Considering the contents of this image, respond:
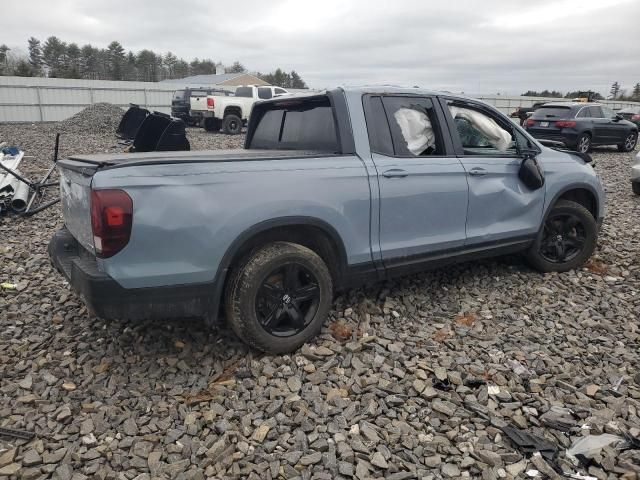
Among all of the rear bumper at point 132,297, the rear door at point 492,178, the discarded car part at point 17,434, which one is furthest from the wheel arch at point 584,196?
the discarded car part at point 17,434

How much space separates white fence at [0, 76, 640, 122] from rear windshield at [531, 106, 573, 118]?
10410 millimetres

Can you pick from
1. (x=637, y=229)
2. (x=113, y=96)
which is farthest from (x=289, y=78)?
(x=637, y=229)

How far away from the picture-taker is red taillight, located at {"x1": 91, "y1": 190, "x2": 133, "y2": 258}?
8.70 feet

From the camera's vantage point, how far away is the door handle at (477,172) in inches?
159

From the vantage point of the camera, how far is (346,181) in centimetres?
336

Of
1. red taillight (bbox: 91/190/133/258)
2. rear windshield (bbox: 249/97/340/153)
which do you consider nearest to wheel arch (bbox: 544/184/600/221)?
rear windshield (bbox: 249/97/340/153)

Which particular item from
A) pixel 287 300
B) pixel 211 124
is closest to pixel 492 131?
pixel 287 300

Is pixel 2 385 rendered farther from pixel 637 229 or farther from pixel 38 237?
pixel 637 229

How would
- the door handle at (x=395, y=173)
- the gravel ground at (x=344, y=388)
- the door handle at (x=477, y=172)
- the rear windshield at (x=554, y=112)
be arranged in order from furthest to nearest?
the rear windshield at (x=554, y=112) → the door handle at (x=477, y=172) → the door handle at (x=395, y=173) → the gravel ground at (x=344, y=388)

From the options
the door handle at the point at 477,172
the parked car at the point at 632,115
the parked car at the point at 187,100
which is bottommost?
the door handle at the point at 477,172

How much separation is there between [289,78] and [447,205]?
73.1 meters

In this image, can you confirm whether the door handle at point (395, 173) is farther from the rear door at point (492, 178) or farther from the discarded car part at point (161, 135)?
the discarded car part at point (161, 135)

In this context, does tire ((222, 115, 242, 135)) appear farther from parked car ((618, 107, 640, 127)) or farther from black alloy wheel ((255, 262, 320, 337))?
black alloy wheel ((255, 262, 320, 337))

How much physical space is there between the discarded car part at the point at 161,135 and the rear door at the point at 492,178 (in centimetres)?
403
